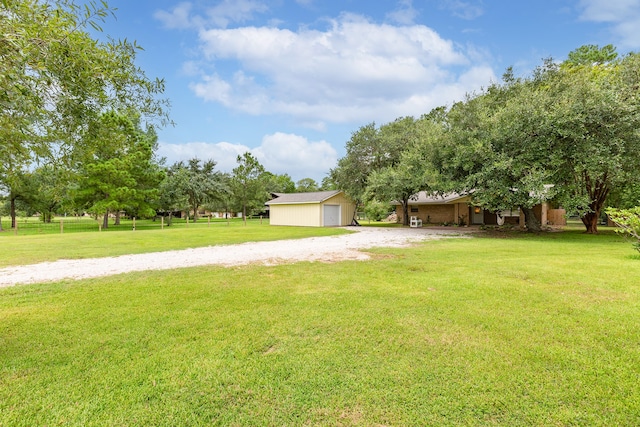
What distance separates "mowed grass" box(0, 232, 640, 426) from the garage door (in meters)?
20.5

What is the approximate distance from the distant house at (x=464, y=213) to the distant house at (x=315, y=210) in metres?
6.39

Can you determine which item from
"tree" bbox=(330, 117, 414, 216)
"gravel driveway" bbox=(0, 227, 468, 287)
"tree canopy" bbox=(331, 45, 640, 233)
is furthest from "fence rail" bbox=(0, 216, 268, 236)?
"tree canopy" bbox=(331, 45, 640, 233)

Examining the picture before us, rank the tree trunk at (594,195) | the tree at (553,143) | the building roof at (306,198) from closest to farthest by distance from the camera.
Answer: the tree at (553,143) → the tree trunk at (594,195) → the building roof at (306,198)

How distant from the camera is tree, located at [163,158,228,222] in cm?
3175

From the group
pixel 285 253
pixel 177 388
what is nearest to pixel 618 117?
pixel 285 253

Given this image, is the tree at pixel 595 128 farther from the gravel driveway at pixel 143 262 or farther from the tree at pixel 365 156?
the tree at pixel 365 156

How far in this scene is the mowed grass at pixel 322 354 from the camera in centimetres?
217

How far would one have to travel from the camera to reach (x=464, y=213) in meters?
25.7

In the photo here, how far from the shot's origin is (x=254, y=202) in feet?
154

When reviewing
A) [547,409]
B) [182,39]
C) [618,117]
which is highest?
[182,39]

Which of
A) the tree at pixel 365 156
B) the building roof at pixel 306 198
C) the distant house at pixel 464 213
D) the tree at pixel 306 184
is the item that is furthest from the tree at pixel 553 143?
the tree at pixel 306 184

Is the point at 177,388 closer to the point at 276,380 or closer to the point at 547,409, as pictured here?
the point at 276,380

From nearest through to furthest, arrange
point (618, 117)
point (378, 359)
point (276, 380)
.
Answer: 1. point (276, 380)
2. point (378, 359)
3. point (618, 117)

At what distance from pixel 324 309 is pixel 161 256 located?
23.0 ft
